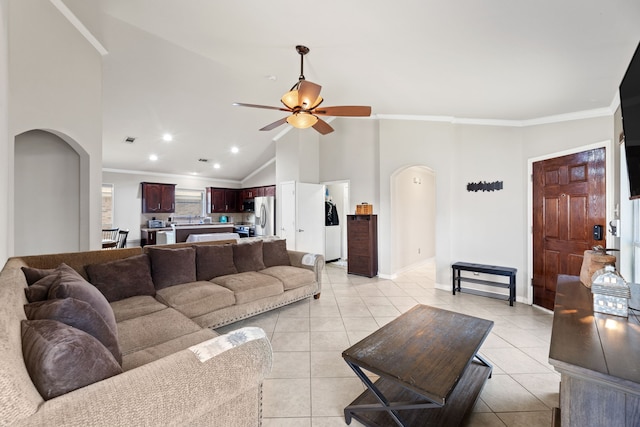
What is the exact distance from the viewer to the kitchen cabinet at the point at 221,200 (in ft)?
29.6

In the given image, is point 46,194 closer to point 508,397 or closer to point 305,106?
point 305,106

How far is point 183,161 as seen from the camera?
7.47 meters

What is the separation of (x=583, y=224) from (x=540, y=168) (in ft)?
2.83

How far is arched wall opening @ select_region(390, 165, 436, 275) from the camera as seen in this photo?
5.15 m

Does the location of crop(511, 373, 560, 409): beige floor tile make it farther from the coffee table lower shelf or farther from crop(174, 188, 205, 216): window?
crop(174, 188, 205, 216): window

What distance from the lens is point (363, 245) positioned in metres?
5.24

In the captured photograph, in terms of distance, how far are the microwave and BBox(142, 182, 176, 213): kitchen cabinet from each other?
85.0 inches

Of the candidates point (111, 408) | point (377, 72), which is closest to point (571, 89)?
point (377, 72)

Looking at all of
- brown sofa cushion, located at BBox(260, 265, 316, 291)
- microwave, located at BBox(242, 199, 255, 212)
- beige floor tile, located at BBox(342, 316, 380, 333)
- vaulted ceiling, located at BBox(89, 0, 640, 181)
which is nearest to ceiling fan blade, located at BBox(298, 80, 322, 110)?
vaulted ceiling, located at BBox(89, 0, 640, 181)

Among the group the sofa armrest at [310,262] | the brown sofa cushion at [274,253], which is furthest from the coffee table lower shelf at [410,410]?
the brown sofa cushion at [274,253]

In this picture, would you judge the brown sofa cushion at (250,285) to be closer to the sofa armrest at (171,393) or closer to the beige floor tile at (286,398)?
the beige floor tile at (286,398)

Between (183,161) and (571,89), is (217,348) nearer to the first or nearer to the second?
(571,89)

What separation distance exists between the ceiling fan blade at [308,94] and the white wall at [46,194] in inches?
95.0

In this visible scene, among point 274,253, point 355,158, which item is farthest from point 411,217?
point 274,253
